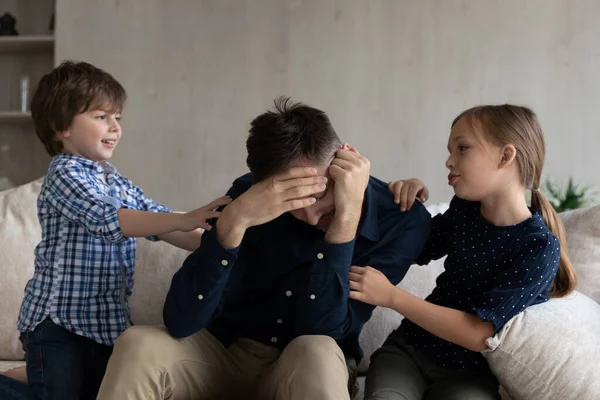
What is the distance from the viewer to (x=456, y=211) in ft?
5.40

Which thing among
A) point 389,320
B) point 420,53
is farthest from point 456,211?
point 420,53

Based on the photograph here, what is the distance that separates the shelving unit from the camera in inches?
159

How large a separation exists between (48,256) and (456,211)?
0.95m

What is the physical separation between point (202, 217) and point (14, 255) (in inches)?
32.2

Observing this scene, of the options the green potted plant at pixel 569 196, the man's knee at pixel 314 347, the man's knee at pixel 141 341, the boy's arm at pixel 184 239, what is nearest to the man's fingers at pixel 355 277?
the man's knee at pixel 314 347

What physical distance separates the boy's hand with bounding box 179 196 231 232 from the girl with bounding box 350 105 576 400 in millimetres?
314

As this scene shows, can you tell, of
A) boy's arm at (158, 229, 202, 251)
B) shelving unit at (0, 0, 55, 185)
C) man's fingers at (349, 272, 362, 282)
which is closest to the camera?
man's fingers at (349, 272, 362, 282)

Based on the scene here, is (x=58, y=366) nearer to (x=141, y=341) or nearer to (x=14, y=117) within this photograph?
(x=141, y=341)

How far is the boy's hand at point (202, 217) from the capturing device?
4.91 ft

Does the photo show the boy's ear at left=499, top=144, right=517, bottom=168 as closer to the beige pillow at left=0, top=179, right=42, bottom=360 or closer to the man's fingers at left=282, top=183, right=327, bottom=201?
the man's fingers at left=282, top=183, right=327, bottom=201

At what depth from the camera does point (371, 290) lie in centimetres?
144

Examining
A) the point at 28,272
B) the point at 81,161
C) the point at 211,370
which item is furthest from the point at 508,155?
the point at 28,272

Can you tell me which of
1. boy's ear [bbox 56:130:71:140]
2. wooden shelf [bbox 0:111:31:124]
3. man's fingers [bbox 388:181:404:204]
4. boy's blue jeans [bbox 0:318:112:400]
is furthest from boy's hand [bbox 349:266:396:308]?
wooden shelf [bbox 0:111:31:124]

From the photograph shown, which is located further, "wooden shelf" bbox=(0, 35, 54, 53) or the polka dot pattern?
"wooden shelf" bbox=(0, 35, 54, 53)
